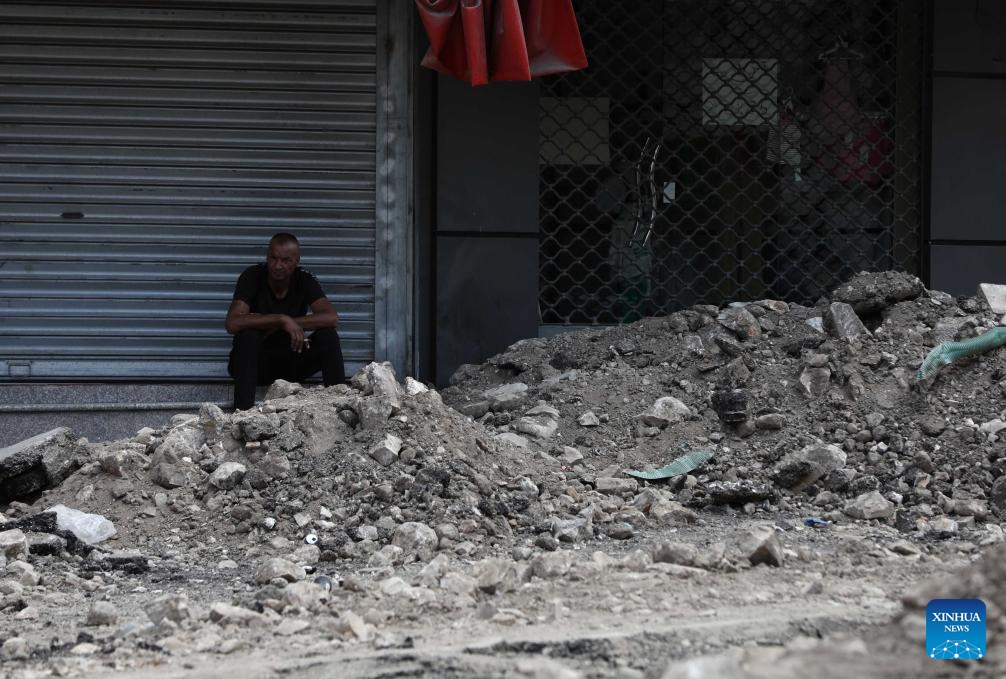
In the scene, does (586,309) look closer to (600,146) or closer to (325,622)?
(600,146)

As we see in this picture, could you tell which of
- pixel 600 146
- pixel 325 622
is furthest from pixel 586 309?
pixel 325 622

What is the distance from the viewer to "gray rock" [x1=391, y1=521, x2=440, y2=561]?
14.4 ft

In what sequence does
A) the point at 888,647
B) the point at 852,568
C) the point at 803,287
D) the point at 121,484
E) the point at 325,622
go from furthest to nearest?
the point at 803,287 < the point at 121,484 < the point at 852,568 < the point at 325,622 < the point at 888,647

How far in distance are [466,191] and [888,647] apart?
539 cm

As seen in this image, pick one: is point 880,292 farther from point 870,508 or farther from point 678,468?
point 870,508

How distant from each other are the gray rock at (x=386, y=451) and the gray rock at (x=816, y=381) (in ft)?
6.91

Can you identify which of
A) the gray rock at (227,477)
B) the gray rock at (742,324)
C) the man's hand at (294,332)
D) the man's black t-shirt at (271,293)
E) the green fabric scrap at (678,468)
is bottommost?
the green fabric scrap at (678,468)

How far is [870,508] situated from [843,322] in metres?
1.59

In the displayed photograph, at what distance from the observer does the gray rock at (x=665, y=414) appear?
5.93 meters

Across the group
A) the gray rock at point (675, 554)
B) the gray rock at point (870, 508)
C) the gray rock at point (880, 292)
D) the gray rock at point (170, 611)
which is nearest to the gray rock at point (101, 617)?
the gray rock at point (170, 611)

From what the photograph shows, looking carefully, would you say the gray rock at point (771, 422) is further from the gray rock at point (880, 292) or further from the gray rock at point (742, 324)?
the gray rock at point (880, 292)

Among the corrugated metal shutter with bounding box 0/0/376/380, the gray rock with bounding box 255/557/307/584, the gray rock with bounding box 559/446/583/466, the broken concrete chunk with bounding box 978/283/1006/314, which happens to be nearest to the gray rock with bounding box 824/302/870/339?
the broken concrete chunk with bounding box 978/283/1006/314

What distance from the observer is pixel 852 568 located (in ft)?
12.9

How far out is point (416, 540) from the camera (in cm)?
442
